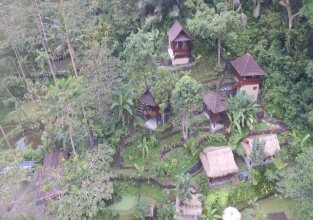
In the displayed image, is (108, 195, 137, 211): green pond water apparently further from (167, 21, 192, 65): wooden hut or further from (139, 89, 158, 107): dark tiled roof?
(167, 21, 192, 65): wooden hut

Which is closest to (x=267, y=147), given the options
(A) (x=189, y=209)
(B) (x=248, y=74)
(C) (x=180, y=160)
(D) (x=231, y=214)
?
(D) (x=231, y=214)

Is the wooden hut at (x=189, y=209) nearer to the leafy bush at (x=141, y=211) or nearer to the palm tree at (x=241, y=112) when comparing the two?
the leafy bush at (x=141, y=211)

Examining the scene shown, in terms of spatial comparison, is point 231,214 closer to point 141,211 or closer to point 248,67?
point 141,211

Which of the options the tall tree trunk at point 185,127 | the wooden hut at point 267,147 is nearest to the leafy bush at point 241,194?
the wooden hut at point 267,147

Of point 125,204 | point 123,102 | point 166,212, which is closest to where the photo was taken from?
point 166,212

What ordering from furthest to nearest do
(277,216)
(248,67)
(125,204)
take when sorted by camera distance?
(248,67)
(125,204)
(277,216)

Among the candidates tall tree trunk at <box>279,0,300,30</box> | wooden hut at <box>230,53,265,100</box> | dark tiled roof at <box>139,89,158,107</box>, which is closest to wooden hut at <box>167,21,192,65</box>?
wooden hut at <box>230,53,265,100</box>

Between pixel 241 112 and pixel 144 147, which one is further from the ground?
pixel 241 112
